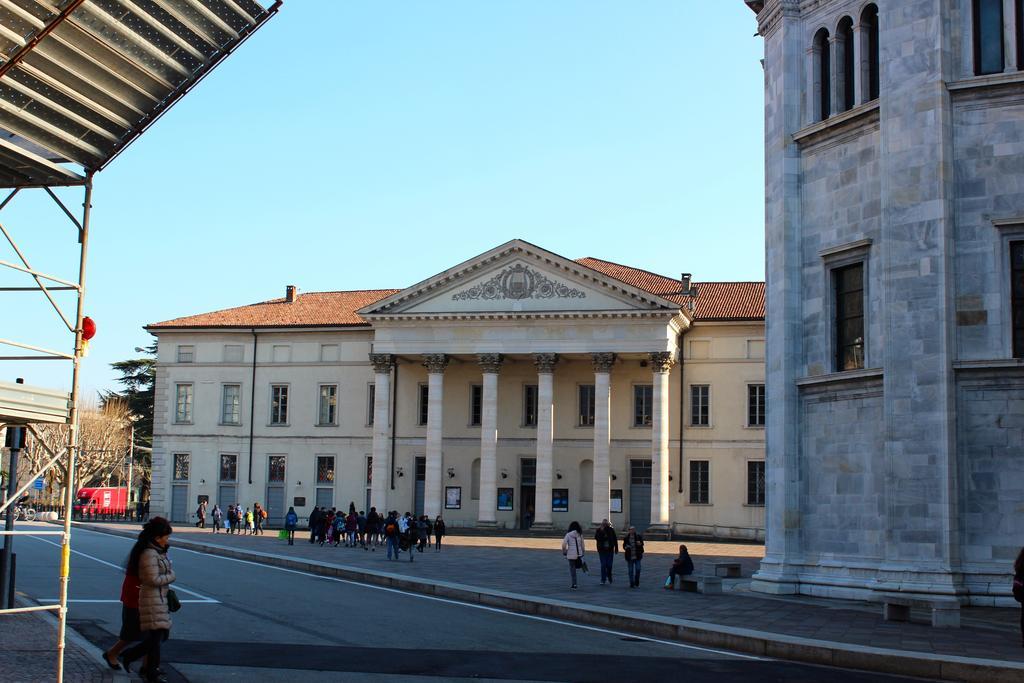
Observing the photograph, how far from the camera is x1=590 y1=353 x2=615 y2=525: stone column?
197ft

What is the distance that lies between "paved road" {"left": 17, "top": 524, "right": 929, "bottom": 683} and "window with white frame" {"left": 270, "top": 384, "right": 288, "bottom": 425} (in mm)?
44895

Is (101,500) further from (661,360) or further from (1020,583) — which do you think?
(1020,583)

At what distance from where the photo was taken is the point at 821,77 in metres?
25.5

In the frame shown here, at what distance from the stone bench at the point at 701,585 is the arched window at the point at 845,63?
10.9 m

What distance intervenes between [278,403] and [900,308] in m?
54.0

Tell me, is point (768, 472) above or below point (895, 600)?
above

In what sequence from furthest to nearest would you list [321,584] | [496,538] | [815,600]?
[496,538], [321,584], [815,600]

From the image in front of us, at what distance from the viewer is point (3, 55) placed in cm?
1033

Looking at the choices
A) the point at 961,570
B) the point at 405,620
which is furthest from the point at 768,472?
the point at 405,620

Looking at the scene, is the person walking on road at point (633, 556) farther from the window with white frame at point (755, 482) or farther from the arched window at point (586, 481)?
the arched window at point (586, 481)

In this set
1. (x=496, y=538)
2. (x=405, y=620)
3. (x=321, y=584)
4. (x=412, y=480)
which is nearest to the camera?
(x=405, y=620)

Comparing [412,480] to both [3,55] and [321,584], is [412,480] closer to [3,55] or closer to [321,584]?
[321,584]

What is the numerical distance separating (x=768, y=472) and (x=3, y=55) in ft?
62.1

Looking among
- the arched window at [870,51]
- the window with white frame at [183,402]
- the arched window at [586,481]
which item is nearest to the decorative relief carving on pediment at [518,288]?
the arched window at [586,481]
